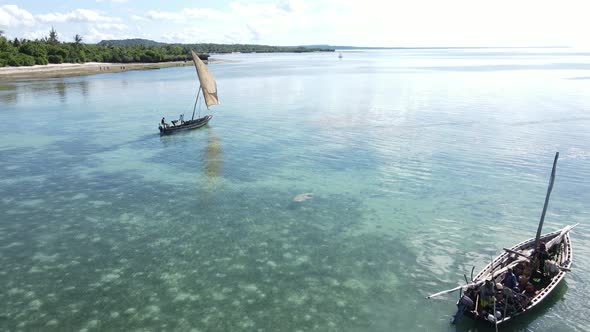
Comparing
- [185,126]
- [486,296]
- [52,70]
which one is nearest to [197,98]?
[185,126]

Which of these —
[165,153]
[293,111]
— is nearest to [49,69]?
[293,111]

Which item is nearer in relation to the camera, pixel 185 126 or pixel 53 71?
pixel 185 126

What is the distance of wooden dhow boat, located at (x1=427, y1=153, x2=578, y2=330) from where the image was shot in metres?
18.1

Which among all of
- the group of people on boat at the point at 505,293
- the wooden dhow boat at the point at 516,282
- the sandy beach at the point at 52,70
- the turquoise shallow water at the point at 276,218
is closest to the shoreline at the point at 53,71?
the sandy beach at the point at 52,70

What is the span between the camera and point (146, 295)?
2141 cm

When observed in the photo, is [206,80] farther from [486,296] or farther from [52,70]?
[52,70]

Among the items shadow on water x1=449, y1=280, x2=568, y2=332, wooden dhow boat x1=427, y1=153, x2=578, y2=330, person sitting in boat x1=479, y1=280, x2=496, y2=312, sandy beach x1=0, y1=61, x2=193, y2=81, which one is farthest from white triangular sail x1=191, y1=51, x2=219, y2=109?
sandy beach x1=0, y1=61, x2=193, y2=81

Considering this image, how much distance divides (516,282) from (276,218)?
1579 centimetres

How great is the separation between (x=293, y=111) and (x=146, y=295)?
2174 inches

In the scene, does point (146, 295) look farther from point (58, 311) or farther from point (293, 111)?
point (293, 111)

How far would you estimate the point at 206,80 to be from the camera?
59938mm

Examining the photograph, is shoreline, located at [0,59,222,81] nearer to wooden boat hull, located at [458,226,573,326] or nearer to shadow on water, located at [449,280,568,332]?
wooden boat hull, located at [458,226,573,326]

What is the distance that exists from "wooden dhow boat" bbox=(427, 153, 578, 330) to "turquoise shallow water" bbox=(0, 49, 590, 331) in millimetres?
1150

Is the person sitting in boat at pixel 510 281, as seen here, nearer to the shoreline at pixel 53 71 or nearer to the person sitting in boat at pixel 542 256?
the person sitting in boat at pixel 542 256
